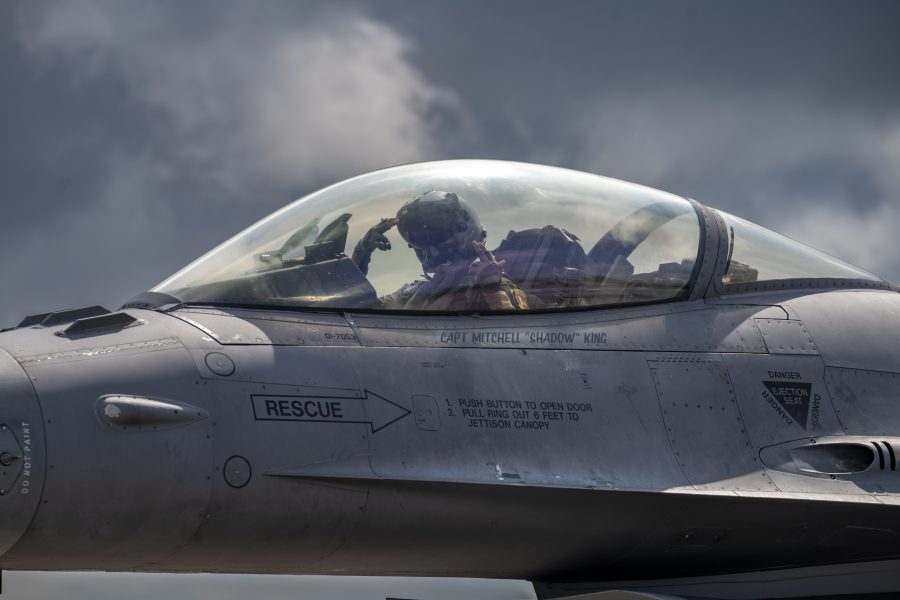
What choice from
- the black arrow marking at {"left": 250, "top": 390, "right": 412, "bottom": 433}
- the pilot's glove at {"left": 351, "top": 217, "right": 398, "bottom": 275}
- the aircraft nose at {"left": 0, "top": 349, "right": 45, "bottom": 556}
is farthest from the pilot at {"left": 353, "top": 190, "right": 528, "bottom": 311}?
the aircraft nose at {"left": 0, "top": 349, "right": 45, "bottom": 556}

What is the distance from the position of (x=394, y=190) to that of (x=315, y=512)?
8.19ft

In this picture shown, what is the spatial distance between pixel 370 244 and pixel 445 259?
50 centimetres

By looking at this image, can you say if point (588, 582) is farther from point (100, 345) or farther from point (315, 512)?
point (100, 345)

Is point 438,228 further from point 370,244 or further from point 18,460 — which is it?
point 18,460

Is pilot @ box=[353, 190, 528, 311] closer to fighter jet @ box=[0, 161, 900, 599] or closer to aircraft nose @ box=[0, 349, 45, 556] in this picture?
fighter jet @ box=[0, 161, 900, 599]

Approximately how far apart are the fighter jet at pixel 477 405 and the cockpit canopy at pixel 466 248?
0.02 metres

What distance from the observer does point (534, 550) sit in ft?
24.5

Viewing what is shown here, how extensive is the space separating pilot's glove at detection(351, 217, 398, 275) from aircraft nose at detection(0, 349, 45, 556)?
2345mm

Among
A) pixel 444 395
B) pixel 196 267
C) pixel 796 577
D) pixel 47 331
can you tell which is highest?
pixel 196 267

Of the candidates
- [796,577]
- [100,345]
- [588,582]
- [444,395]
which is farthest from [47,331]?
[796,577]

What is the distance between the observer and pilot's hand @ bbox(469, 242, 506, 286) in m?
7.84

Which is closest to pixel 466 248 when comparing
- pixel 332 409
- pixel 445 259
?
pixel 445 259

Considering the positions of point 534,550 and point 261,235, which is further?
point 261,235

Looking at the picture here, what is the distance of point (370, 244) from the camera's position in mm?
7828
